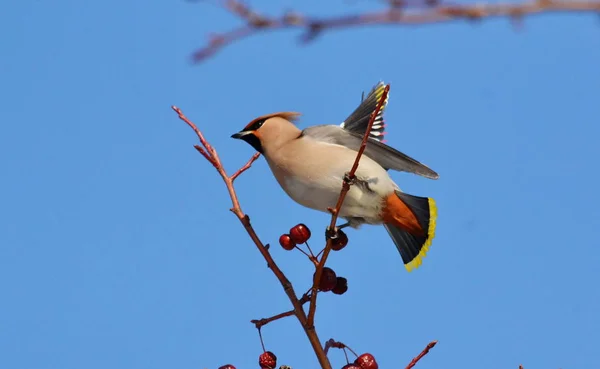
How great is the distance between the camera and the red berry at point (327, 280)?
3346mm

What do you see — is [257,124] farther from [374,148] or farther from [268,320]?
[268,320]

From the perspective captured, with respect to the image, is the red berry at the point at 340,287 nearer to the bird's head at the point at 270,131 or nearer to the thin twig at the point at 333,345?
the thin twig at the point at 333,345

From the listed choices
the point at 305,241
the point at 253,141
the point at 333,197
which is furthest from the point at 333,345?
the point at 253,141

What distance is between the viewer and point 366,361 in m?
2.99

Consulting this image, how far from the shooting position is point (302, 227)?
3.44 m

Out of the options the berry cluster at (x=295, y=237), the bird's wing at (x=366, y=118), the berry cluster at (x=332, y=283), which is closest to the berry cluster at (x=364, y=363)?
the berry cluster at (x=332, y=283)

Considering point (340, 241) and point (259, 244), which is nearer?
point (259, 244)

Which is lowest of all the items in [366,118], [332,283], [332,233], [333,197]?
[332,233]

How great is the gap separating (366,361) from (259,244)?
0.63 meters

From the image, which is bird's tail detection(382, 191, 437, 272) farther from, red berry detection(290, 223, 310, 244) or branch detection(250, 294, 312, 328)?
branch detection(250, 294, 312, 328)

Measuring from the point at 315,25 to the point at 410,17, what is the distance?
0.10 meters

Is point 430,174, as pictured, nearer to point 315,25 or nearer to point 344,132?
point 344,132

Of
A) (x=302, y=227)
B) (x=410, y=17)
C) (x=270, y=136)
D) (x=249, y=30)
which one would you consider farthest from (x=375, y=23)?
(x=270, y=136)

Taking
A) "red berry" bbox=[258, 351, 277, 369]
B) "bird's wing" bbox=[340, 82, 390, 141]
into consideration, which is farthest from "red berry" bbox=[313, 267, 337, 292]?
"bird's wing" bbox=[340, 82, 390, 141]
